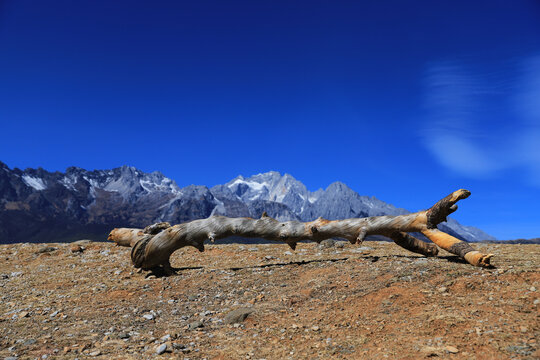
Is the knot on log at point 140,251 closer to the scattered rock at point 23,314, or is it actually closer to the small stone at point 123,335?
the scattered rock at point 23,314

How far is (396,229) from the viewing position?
14.7 m

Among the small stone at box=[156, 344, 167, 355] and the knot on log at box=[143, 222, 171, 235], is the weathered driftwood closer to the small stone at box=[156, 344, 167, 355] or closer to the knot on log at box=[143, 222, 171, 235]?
the knot on log at box=[143, 222, 171, 235]

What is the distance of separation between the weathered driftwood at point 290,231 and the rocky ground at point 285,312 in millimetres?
1070

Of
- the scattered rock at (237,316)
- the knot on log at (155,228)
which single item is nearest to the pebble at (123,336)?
the scattered rock at (237,316)

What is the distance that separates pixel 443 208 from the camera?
44.4ft

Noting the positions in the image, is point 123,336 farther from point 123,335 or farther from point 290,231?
point 290,231

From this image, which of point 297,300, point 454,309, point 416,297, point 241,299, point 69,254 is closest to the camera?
point 454,309

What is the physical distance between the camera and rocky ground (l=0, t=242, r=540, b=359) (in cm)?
742

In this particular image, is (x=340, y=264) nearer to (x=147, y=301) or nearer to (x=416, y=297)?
(x=416, y=297)

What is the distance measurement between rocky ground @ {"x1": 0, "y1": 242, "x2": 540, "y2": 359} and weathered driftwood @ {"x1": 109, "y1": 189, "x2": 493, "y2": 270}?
107 centimetres

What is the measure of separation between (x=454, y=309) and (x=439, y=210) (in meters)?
6.05

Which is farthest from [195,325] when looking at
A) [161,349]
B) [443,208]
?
[443,208]

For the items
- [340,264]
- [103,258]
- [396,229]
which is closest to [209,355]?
[340,264]

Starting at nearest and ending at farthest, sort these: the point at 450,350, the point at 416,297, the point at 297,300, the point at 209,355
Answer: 1. the point at 450,350
2. the point at 209,355
3. the point at 416,297
4. the point at 297,300
